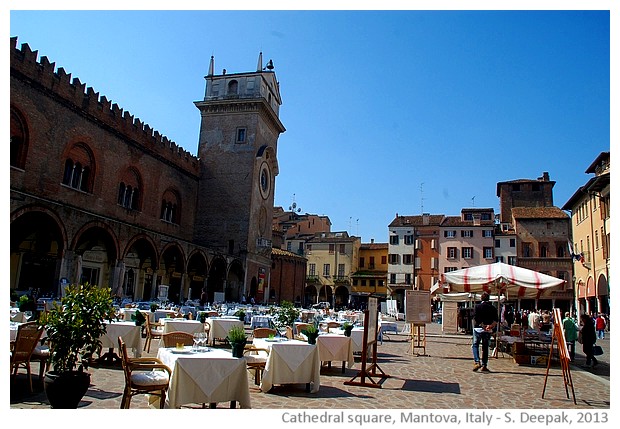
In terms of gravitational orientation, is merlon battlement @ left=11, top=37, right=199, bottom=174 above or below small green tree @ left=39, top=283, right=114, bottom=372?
above

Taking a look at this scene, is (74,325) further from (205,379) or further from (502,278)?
(502,278)

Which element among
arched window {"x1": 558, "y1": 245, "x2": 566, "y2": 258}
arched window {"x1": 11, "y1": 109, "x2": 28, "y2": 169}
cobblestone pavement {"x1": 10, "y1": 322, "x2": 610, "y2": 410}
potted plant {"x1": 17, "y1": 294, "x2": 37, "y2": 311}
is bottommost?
cobblestone pavement {"x1": 10, "y1": 322, "x2": 610, "y2": 410}

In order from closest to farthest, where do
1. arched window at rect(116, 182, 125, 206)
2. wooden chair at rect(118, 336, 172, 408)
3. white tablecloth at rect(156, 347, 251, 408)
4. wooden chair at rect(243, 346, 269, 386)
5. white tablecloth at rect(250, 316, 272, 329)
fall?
wooden chair at rect(118, 336, 172, 408) < white tablecloth at rect(156, 347, 251, 408) < wooden chair at rect(243, 346, 269, 386) < white tablecloth at rect(250, 316, 272, 329) < arched window at rect(116, 182, 125, 206)

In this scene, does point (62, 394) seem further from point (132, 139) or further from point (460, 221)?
point (460, 221)

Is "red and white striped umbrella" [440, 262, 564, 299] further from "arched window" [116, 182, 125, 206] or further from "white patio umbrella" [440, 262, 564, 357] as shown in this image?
"arched window" [116, 182, 125, 206]

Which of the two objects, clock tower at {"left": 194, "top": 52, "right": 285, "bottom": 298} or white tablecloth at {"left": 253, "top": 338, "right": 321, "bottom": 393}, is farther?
clock tower at {"left": 194, "top": 52, "right": 285, "bottom": 298}

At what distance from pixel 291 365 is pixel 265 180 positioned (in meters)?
32.2

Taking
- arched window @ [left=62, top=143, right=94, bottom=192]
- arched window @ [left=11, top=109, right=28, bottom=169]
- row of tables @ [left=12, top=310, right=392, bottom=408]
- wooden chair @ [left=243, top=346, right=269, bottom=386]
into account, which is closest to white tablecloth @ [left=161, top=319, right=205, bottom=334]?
row of tables @ [left=12, top=310, right=392, bottom=408]

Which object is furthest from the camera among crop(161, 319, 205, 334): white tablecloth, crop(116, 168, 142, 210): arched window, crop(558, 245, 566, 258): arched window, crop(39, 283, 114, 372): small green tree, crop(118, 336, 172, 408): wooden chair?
crop(558, 245, 566, 258): arched window

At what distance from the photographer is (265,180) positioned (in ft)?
127

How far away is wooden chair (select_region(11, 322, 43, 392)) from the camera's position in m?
6.04

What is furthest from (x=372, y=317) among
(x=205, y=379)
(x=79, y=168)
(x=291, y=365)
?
(x=79, y=168)

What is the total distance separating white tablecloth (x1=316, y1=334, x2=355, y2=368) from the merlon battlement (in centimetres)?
1852
